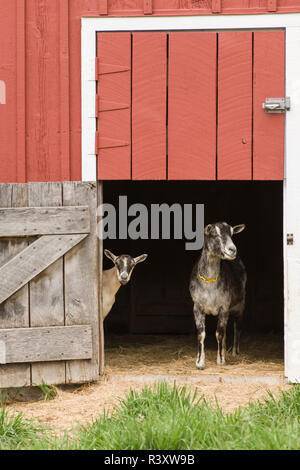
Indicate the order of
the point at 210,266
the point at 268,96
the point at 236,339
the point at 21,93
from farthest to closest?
the point at 236,339 < the point at 210,266 < the point at 21,93 < the point at 268,96

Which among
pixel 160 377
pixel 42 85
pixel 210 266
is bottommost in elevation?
pixel 160 377

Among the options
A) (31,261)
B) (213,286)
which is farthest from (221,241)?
(31,261)

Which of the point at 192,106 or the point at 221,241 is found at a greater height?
the point at 192,106

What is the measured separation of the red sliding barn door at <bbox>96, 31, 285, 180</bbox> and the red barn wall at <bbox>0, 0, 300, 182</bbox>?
1.04ft

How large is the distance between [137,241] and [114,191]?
0.97 meters

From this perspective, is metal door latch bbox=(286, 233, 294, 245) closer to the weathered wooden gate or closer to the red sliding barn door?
the red sliding barn door

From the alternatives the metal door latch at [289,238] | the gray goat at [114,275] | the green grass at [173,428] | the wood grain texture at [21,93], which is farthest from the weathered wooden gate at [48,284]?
the metal door latch at [289,238]

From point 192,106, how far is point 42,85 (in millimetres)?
1663

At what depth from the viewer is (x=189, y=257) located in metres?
11.0

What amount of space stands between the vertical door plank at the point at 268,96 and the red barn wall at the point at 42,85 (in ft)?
4.90

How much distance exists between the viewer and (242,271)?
885 centimetres

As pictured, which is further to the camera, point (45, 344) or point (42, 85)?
point (42, 85)

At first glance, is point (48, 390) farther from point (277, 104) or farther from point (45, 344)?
point (277, 104)
